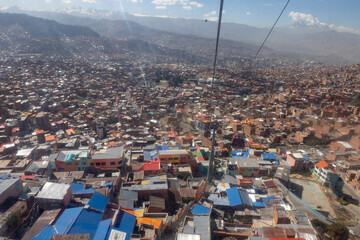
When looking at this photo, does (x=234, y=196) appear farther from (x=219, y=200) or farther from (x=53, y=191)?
(x=53, y=191)

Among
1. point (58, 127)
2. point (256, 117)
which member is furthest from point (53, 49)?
point (256, 117)

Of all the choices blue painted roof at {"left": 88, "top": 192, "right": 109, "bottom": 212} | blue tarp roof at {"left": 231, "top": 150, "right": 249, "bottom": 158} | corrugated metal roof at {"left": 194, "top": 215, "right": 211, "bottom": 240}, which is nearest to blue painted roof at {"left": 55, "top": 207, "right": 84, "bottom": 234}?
Answer: blue painted roof at {"left": 88, "top": 192, "right": 109, "bottom": 212}

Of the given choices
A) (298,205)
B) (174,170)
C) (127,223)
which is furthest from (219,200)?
(127,223)

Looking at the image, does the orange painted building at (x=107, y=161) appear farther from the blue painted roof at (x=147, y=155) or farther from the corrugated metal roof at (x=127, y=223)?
the corrugated metal roof at (x=127, y=223)

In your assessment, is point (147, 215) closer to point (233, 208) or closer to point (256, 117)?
point (233, 208)

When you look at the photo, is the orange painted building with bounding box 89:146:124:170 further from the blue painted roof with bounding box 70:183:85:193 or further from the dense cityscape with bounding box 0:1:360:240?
the blue painted roof with bounding box 70:183:85:193

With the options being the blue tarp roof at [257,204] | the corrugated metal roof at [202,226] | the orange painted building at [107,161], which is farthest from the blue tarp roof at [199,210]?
the orange painted building at [107,161]
